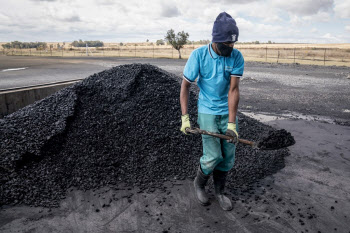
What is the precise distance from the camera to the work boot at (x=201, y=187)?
3303 millimetres

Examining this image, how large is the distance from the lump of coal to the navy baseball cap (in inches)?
44.4

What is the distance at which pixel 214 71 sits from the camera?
289 centimetres

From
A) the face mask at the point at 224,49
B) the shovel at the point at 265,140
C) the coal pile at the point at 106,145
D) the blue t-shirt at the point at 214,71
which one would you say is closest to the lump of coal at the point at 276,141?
the shovel at the point at 265,140

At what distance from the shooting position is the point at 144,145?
4367 millimetres

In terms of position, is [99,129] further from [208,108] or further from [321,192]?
[321,192]

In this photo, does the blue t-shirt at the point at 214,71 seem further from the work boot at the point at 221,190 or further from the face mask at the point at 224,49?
the work boot at the point at 221,190

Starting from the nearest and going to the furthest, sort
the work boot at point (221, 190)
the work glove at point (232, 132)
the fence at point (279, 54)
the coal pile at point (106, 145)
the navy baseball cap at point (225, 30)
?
the navy baseball cap at point (225, 30)
the work glove at point (232, 132)
the work boot at point (221, 190)
the coal pile at point (106, 145)
the fence at point (279, 54)

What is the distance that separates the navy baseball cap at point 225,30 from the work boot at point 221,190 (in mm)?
1506

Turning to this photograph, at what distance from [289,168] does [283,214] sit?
54.3 inches

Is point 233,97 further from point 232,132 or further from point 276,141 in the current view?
point 276,141

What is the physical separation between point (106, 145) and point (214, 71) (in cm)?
225

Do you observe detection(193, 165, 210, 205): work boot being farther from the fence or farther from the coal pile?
the fence

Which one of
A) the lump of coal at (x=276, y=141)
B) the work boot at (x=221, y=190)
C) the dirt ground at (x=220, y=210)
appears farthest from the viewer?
the work boot at (x=221, y=190)

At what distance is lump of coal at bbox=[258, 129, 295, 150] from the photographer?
3.07 m
